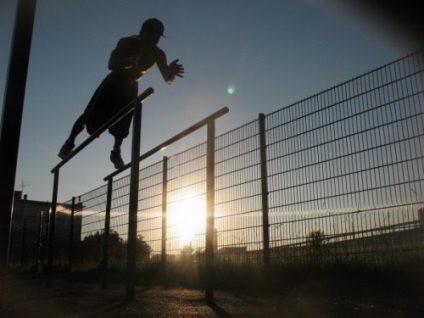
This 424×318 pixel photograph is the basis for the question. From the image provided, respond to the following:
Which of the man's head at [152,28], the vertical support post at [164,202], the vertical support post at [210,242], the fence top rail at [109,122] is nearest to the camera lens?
the vertical support post at [210,242]

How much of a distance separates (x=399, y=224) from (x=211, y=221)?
1.96m

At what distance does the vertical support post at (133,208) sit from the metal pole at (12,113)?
4.16ft

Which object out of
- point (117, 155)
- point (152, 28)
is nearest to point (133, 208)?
point (117, 155)

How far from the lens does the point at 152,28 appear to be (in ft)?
17.6

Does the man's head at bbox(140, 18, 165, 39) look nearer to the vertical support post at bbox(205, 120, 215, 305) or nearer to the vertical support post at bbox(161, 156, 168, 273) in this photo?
the vertical support post at bbox(205, 120, 215, 305)

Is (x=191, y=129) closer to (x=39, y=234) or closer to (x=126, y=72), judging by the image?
(x=126, y=72)

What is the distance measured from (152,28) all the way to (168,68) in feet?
1.44

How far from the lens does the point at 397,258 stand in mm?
4871

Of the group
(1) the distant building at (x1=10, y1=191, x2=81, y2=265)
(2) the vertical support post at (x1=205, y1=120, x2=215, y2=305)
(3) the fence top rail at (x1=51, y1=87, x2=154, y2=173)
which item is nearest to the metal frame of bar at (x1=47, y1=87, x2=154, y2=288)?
(3) the fence top rail at (x1=51, y1=87, x2=154, y2=173)

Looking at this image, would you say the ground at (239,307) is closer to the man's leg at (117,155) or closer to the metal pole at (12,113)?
the metal pole at (12,113)

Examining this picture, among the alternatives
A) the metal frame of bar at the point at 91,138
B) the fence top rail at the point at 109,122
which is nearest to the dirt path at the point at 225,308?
the metal frame of bar at the point at 91,138

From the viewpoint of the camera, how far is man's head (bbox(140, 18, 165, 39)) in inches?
211

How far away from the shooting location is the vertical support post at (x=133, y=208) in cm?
394

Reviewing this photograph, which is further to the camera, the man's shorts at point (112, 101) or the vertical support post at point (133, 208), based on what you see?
the man's shorts at point (112, 101)
